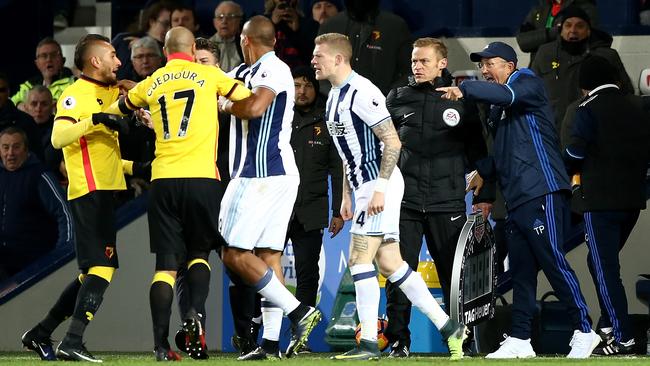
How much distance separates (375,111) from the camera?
32.6 feet

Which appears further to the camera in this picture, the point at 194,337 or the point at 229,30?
the point at 229,30

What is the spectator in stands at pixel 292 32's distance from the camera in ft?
46.7

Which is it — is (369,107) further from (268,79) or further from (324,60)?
(268,79)

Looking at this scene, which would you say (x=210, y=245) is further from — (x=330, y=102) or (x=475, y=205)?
(x=475, y=205)

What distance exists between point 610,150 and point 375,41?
298cm

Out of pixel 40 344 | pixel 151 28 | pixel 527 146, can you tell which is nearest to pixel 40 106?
pixel 151 28

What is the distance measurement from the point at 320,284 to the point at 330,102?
10.2ft

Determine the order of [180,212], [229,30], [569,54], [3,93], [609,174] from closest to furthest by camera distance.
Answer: [180,212] < [609,174] < [569,54] < [229,30] < [3,93]

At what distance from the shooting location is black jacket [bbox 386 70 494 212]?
36.3 ft

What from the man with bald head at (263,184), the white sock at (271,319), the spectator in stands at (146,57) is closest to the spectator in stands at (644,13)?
the spectator in stands at (146,57)

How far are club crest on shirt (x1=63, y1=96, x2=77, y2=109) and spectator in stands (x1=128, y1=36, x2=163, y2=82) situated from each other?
360cm

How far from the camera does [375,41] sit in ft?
45.5

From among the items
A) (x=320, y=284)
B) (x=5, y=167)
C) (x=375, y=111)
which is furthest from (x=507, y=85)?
(x=5, y=167)

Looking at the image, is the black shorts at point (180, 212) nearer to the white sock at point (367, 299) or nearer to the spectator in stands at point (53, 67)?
the white sock at point (367, 299)
